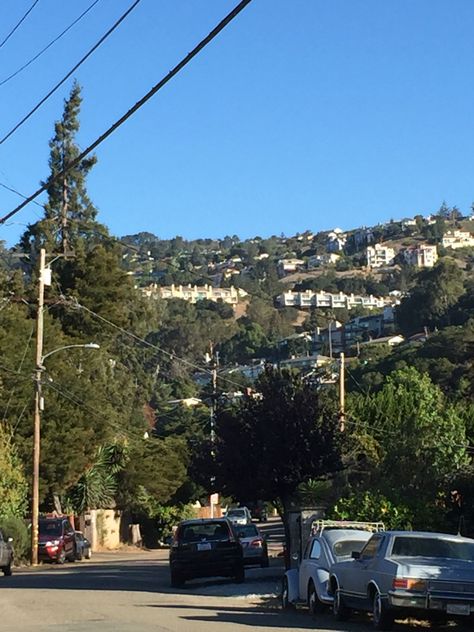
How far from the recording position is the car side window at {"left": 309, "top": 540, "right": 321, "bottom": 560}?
19.1 metres

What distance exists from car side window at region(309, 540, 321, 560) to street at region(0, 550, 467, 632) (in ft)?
3.12

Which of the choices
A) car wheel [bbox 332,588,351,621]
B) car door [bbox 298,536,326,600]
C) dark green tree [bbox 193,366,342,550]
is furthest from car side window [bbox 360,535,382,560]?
dark green tree [bbox 193,366,342,550]

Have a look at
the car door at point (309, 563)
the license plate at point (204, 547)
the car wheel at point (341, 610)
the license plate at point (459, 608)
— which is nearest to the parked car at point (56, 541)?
the license plate at point (204, 547)

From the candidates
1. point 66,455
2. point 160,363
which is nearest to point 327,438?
point 66,455

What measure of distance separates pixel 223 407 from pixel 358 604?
15735mm

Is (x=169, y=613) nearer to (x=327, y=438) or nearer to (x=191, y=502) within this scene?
(x=327, y=438)

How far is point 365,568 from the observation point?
53.5 feet

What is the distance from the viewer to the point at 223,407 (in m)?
32.0

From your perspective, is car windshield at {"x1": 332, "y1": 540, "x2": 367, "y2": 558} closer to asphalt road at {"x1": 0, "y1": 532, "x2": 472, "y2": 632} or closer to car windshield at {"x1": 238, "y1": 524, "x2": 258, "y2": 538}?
asphalt road at {"x1": 0, "y1": 532, "x2": 472, "y2": 632}

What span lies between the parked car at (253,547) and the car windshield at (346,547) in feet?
51.0

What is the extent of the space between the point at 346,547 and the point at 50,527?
2488cm

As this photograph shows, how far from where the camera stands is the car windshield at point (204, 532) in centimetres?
2630

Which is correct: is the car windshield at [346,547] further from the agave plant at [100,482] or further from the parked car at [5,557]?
the agave plant at [100,482]

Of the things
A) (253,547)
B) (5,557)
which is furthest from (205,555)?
(253,547)
